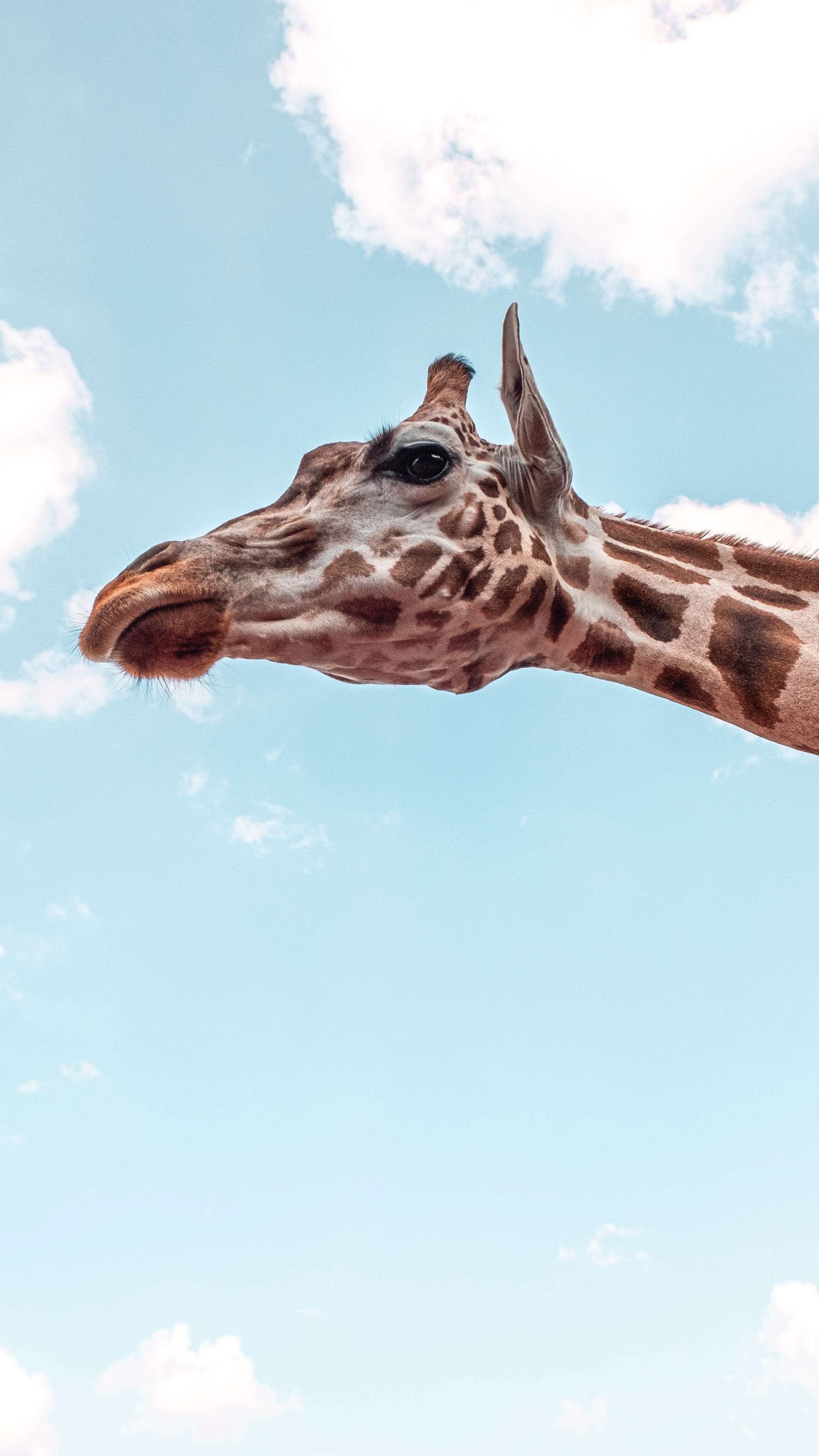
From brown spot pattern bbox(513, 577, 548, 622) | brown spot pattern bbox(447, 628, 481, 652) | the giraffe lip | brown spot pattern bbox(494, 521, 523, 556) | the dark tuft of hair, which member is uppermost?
the dark tuft of hair

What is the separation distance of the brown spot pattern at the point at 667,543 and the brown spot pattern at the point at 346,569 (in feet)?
6.06

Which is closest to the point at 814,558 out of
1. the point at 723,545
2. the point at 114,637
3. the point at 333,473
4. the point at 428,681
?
the point at 723,545

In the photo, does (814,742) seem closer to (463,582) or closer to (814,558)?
(814,558)

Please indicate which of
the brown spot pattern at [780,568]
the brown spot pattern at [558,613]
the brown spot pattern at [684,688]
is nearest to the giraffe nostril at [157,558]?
the brown spot pattern at [558,613]

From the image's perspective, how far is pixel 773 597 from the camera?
21.1 ft

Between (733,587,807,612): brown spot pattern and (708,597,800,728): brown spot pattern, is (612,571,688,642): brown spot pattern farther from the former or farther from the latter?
(733,587,807,612): brown spot pattern

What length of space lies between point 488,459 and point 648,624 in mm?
1411

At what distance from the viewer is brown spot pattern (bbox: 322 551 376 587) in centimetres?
567

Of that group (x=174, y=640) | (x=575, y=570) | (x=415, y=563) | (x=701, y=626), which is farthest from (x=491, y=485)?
(x=174, y=640)

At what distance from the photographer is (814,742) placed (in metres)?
5.78

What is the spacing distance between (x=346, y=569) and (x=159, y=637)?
1.11 m

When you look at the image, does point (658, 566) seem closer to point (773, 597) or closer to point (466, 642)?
point (773, 597)

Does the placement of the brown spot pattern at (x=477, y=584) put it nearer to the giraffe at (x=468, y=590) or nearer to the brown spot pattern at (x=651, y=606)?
the giraffe at (x=468, y=590)

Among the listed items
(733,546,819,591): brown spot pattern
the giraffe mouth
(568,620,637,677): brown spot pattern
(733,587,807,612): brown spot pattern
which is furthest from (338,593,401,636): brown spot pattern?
(733,546,819,591): brown spot pattern
